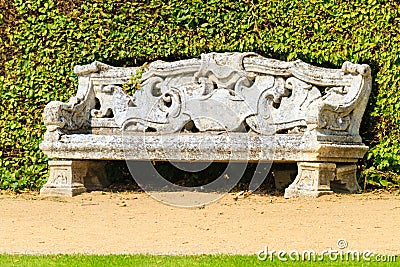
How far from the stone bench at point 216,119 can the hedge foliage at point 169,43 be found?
30 centimetres

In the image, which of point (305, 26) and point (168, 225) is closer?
point (168, 225)

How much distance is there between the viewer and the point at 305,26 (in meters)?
8.91

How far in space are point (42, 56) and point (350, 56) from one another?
3.34m

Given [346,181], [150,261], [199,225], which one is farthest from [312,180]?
[150,261]

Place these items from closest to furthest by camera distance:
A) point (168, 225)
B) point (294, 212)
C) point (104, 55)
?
point (168, 225) → point (294, 212) → point (104, 55)

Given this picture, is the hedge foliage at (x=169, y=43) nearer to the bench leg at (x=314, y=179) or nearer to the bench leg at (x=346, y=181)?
the bench leg at (x=346, y=181)

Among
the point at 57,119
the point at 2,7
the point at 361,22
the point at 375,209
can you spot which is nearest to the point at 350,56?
the point at 361,22

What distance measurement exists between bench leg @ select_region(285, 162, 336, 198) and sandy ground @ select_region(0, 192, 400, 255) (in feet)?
0.37

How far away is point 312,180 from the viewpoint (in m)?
8.02

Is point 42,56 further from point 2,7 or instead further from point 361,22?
point 361,22

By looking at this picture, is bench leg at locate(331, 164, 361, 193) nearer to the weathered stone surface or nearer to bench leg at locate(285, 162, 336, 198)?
bench leg at locate(285, 162, 336, 198)

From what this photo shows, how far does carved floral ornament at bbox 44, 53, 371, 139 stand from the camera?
8.51 meters

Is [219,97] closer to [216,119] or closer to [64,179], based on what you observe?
[216,119]

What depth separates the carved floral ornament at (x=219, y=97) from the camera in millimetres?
8508
